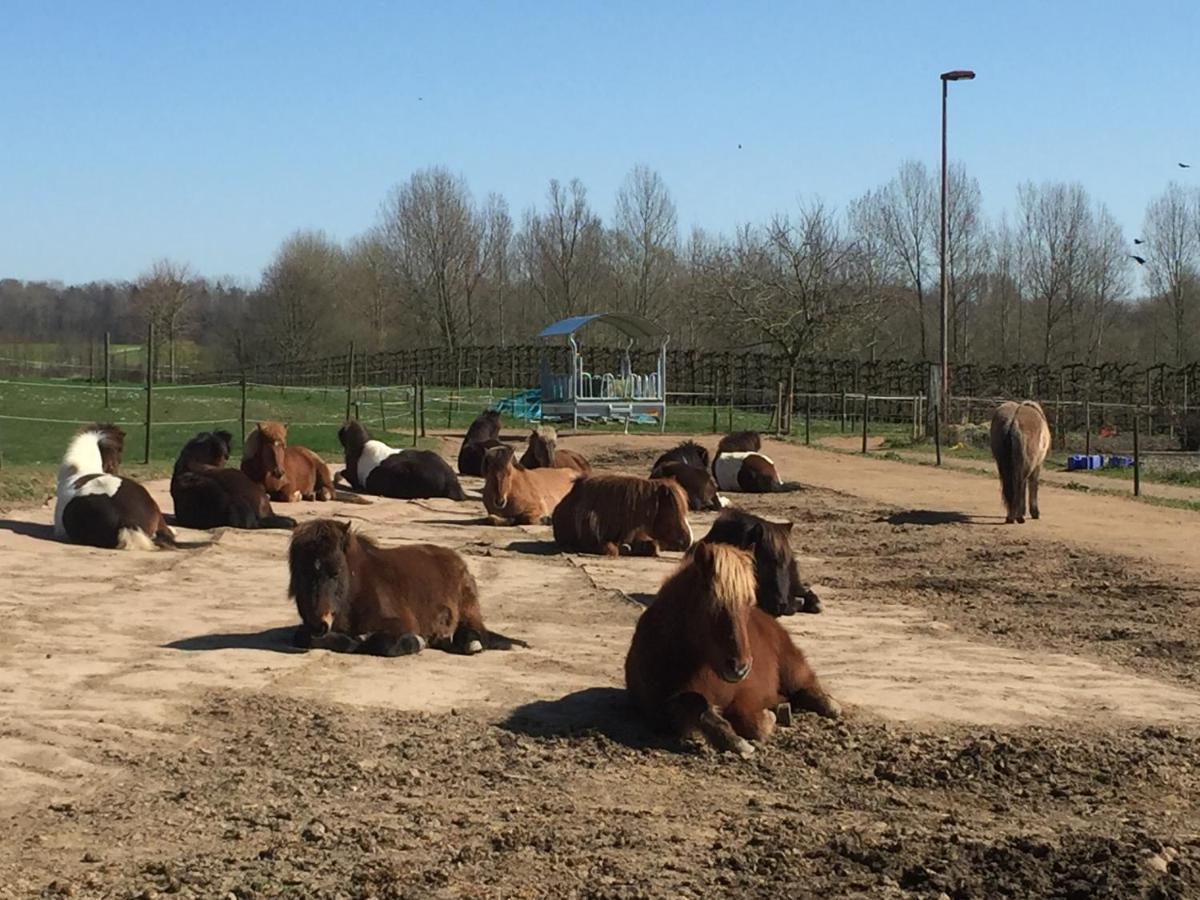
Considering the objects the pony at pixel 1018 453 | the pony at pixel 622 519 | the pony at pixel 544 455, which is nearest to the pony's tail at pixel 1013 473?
the pony at pixel 1018 453

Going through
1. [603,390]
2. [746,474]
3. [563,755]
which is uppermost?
[603,390]

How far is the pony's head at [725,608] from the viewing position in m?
6.89

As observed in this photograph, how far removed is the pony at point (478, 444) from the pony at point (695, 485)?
16.3 ft

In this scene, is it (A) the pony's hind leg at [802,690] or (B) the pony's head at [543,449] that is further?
(B) the pony's head at [543,449]

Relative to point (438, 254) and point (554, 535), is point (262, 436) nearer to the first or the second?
point (554, 535)

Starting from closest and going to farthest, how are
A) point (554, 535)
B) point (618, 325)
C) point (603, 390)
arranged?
point (554, 535)
point (603, 390)
point (618, 325)

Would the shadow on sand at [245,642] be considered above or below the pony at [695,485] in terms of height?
below

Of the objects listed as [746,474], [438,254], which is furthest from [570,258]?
[746,474]

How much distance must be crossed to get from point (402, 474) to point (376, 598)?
11.3 metres

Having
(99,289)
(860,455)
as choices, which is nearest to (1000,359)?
(860,455)

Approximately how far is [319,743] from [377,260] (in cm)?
8327

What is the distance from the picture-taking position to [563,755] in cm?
684

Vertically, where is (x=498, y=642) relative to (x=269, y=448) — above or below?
below

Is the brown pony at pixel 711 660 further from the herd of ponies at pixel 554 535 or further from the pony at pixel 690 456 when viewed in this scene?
the pony at pixel 690 456
